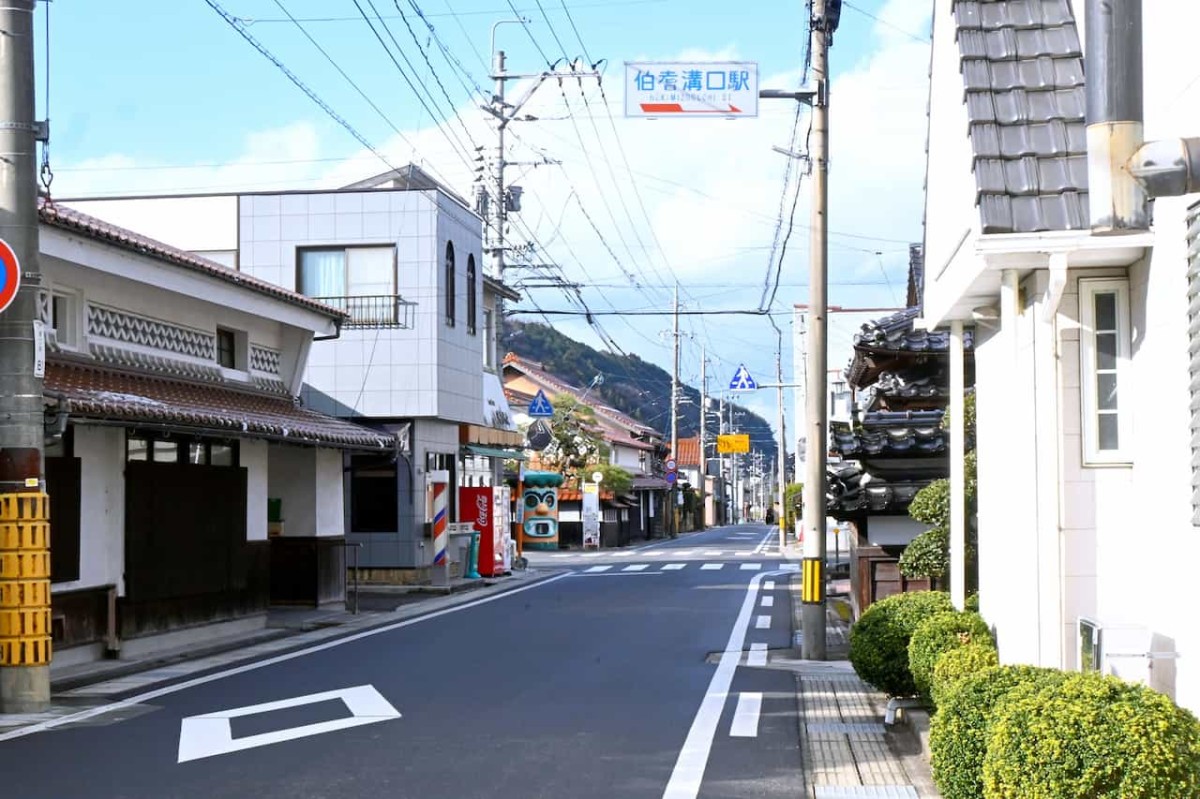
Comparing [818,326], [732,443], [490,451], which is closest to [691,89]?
[818,326]

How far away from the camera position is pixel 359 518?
101 feet

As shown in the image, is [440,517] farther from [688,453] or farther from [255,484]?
[688,453]

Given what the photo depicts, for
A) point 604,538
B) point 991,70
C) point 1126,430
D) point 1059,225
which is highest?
point 991,70

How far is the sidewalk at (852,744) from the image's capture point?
8898mm

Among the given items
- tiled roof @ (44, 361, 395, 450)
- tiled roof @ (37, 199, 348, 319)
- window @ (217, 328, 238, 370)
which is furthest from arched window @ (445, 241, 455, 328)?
window @ (217, 328, 238, 370)

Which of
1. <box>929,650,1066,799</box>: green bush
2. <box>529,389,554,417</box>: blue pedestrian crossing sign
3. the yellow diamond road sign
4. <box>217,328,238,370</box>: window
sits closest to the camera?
<box>929,650,1066,799</box>: green bush

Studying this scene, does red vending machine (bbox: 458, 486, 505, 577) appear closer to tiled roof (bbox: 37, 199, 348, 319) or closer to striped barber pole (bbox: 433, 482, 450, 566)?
striped barber pole (bbox: 433, 482, 450, 566)

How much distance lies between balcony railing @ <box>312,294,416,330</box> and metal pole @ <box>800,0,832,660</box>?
1526 centimetres

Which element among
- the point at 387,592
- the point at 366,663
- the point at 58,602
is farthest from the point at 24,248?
the point at 387,592

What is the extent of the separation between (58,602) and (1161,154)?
13896mm

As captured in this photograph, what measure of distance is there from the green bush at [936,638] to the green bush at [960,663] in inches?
10.1

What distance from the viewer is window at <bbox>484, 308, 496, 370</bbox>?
38656 millimetres

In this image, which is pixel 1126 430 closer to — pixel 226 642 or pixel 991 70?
pixel 991 70

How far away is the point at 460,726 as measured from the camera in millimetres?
11320
